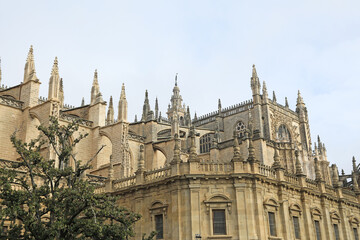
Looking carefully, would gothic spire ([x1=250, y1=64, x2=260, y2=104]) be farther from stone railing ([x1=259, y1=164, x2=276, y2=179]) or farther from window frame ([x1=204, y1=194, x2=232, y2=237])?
window frame ([x1=204, y1=194, x2=232, y2=237])

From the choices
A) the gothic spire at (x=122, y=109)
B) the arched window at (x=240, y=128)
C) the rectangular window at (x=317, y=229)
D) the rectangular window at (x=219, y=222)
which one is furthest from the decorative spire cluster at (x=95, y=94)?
the arched window at (x=240, y=128)

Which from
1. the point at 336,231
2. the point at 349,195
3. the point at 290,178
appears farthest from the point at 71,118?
the point at 349,195

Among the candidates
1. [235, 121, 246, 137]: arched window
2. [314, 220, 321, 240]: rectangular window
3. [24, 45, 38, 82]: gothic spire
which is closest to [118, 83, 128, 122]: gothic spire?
[24, 45, 38, 82]: gothic spire

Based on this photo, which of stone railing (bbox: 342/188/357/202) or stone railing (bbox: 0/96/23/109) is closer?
stone railing (bbox: 0/96/23/109)

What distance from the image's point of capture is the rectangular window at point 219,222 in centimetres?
2456

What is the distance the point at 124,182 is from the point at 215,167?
698cm

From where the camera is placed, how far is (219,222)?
81.2 ft

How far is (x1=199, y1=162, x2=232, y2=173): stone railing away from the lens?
25578mm

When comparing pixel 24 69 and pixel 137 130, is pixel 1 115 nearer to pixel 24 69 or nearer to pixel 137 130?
pixel 24 69

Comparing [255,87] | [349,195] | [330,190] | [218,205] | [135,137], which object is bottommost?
[218,205]

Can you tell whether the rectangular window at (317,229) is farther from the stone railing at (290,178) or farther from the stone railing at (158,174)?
the stone railing at (158,174)

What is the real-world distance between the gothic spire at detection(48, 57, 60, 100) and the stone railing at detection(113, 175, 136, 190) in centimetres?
1037

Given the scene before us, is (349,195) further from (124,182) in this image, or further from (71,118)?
(71,118)

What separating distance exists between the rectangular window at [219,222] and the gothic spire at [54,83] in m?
17.8
